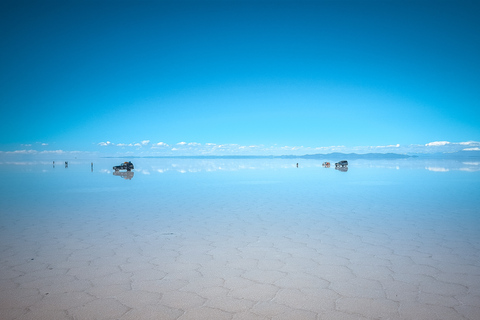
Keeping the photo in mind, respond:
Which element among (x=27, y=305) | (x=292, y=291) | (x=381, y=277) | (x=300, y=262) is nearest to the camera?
(x=27, y=305)

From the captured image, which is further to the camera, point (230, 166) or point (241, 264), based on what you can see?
point (230, 166)

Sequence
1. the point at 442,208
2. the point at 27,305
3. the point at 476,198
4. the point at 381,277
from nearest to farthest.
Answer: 1. the point at 27,305
2. the point at 381,277
3. the point at 442,208
4. the point at 476,198

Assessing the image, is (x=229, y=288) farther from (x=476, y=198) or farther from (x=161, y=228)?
(x=476, y=198)

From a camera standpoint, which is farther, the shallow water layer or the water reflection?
the water reflection

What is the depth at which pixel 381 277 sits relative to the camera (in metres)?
4.64

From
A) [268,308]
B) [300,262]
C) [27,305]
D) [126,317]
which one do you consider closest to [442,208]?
[300,262]

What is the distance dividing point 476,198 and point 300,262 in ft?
40.7

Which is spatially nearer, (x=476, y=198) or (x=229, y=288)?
(x=229, y=288)

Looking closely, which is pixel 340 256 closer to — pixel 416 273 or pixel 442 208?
pixel 416 273

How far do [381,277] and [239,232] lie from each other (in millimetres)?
3724

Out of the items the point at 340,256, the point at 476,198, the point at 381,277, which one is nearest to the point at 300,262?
the point at 340,256

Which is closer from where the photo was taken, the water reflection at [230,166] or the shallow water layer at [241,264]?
the shallow water layer at [241,264]

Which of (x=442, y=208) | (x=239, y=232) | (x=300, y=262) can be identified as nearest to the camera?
(x=300, y=262)

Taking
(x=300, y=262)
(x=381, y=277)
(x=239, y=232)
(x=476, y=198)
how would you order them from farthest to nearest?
(x=476, y=198)
(x=239, y=232)
(x=300, y=262)
(x=381, y=277)
